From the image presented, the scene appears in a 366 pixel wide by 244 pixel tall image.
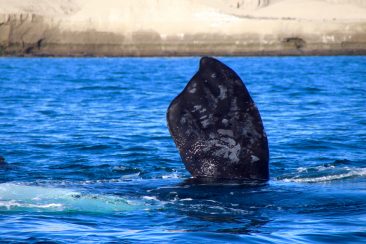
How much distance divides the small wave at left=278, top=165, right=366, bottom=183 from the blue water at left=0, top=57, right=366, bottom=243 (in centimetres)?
2

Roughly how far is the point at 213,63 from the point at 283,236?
7.81 ft

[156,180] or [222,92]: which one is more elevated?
[222,92]

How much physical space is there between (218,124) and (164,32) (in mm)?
54156

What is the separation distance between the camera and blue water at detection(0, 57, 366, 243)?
7332mm

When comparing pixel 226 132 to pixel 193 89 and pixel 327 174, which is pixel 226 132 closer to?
pixel 193 89

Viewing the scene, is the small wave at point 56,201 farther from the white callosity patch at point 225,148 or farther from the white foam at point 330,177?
the white foam at point 330,177

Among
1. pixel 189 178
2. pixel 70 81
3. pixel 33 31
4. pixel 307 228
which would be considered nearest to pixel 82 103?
pixel 70 81

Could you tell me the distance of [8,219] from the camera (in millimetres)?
7723

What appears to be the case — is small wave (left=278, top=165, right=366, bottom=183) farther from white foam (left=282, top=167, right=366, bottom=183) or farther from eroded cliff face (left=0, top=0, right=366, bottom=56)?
eroded cliff face (left=0, top=0, right=366, bottom=56)

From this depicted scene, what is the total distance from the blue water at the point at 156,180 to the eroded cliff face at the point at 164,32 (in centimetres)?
3789

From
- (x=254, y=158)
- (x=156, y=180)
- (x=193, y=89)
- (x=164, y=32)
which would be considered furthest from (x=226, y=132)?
(x=164, y=32)

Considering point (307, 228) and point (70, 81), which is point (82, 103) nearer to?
point (70, 81)

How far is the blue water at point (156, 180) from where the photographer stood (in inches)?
289

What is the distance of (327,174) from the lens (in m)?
10.2
